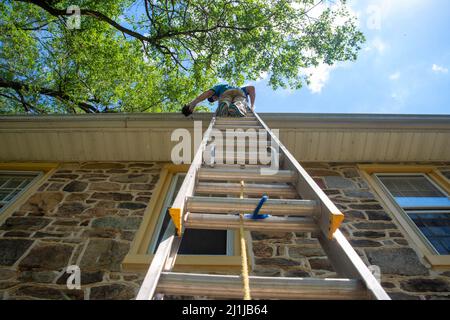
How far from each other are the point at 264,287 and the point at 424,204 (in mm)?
4318

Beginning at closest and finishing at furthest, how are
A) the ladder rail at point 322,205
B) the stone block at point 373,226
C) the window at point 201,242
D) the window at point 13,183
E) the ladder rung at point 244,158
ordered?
the ladder rail at point 322,205 < the ladder rung at point 244,158 < the window at point 201,242 < the stone block at point 373,226 < the window at point 13,183

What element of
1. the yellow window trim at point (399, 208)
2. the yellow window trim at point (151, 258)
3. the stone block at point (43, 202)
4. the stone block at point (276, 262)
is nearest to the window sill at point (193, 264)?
the yellow window trim at point (151, 258)

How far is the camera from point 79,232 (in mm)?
3580

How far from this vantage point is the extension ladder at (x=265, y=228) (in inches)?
43.7

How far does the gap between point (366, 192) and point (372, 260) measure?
1.35m

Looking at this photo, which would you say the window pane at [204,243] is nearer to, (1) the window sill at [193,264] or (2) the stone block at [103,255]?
(1) the window sill at [193,264]

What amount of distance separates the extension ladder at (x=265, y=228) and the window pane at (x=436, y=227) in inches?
115

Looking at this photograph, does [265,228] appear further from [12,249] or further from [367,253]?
[12,249]

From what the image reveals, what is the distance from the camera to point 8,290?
290 cm

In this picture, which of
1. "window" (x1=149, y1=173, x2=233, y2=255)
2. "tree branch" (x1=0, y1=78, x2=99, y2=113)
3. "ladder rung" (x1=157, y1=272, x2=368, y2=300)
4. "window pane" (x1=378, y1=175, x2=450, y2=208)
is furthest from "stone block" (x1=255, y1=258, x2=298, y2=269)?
"tree branch" (x1=0, y1=78, x2=99, y2=113)

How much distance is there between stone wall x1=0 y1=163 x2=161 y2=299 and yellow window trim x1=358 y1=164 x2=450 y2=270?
3.39 meters

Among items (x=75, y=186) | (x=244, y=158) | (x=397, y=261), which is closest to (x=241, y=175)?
(x=244, y=158)

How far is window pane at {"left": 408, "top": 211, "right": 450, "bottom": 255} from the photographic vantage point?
370 cm

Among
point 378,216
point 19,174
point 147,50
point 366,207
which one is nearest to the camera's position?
point 378,216
